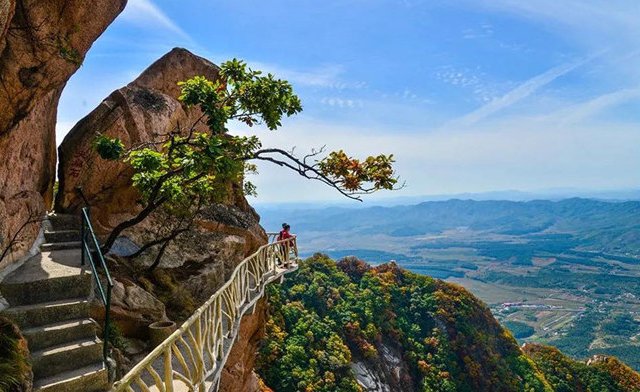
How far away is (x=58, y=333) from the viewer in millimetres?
6727

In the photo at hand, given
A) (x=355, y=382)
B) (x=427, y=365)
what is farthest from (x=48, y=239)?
(x=427, y=365)

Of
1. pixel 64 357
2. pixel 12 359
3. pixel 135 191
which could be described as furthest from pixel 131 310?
pixel 135 191

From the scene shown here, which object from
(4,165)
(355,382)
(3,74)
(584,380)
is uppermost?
(3,74)

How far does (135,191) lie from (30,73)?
23.3 feet

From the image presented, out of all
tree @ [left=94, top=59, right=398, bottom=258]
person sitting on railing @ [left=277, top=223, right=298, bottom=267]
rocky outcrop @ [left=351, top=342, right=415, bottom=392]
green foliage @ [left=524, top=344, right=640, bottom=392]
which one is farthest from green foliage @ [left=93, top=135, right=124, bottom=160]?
green foliage @ [left=524, top=344, right=640, bottom=392]

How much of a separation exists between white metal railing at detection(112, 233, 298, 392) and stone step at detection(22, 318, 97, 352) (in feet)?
3.99

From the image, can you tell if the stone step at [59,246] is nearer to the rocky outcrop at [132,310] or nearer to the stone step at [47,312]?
the rocky outcrop at [132,310]

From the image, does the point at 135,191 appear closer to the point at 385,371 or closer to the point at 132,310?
the point at 132,310

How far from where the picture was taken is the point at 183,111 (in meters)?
17.9

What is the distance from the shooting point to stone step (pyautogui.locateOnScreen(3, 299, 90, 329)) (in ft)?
22.4

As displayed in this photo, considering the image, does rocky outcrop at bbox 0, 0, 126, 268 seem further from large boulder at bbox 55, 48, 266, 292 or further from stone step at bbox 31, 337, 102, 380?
stone step at bbox 31, 337, 102, 380

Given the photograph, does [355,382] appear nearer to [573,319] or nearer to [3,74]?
[3,74]

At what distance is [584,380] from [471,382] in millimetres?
14828

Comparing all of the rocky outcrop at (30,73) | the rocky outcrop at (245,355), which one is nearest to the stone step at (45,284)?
the rocky outcrop at (30,73)
